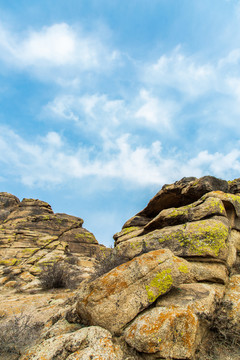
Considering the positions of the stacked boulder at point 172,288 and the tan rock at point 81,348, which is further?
the stacked boulder at point 172,288

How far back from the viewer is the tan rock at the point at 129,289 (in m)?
4.95

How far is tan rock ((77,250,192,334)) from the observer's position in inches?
195

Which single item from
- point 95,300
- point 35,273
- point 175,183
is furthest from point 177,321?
point 35,273

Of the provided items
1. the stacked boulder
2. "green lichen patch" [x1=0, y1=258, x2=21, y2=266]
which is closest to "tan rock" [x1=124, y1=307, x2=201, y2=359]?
the stacked boulder

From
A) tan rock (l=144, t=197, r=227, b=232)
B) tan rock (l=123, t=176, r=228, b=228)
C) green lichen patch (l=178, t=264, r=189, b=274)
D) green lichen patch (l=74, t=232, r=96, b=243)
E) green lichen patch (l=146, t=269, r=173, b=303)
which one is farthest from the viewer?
green lichen patch (l=74, t=232, r=96, b=243)

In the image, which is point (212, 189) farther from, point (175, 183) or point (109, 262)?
point (109, 262)

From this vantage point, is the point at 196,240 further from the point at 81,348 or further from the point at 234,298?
the point at 81,348

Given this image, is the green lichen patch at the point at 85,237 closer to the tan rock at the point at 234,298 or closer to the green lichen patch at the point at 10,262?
the green lichen patch at the point at 10,262

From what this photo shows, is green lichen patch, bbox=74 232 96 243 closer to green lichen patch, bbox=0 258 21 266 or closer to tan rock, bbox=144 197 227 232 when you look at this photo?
green lichen patch, bbox=0 258 21 266

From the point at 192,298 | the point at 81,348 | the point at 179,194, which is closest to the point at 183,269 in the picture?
the point at 192,298

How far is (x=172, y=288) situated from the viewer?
561 centimetres

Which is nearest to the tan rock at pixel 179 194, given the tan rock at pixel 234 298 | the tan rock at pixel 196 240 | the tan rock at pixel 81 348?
the tan rock at pixel 196 240

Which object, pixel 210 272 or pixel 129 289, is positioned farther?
pixel 210 272

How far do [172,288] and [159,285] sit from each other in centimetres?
57
